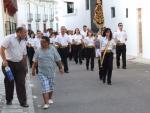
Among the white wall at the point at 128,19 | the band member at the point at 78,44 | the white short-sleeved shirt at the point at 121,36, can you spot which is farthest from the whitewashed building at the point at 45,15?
the white wall at the point at 128,19

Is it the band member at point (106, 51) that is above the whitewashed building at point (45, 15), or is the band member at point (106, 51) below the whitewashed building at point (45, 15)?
below

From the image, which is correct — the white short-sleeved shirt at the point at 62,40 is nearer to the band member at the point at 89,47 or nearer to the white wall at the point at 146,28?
the band member at the point at 89,47

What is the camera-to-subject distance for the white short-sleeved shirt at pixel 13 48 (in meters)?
12.9

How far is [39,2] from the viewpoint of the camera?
78.6m

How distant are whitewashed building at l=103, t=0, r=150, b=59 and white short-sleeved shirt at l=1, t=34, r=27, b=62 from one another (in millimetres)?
17058

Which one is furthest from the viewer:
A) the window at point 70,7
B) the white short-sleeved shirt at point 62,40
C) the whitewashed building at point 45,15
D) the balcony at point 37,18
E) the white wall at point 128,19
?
the balcony at point 37,18

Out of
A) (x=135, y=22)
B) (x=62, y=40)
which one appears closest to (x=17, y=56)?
(x=62, y=40)

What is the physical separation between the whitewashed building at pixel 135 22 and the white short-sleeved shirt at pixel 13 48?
1706 cm

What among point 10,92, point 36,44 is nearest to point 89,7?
point 36,44

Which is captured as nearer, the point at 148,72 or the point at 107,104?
the point at 107,104

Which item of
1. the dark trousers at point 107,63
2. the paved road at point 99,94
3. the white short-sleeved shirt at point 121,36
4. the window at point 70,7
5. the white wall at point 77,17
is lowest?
the paved road at point 99,94

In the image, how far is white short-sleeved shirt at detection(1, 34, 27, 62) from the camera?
42.3ft

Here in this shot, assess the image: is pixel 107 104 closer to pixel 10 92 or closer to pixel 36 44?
pixel 10 92

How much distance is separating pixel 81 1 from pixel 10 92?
3878cm
